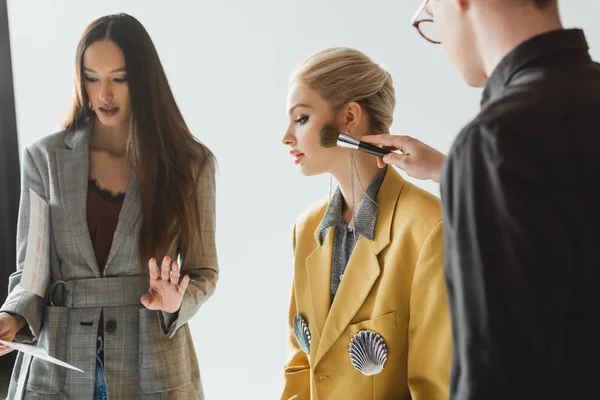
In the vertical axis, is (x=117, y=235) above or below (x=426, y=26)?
below

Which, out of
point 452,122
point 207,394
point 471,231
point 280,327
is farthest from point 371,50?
point 471,231

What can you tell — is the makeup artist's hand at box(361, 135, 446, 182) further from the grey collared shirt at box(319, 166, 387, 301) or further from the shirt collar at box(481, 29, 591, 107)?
the shirt collar at box(481, 29, 591, 107)

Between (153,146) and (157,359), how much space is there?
0.46 metres

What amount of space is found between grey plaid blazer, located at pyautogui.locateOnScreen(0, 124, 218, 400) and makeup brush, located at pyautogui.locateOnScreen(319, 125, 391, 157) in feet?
1.36

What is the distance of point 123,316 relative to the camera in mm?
1442

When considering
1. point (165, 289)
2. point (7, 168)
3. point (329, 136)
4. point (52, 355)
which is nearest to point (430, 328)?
point (329, 136)

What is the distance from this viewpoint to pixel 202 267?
4.98ft

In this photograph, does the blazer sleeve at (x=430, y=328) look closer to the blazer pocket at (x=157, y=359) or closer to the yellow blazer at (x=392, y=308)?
the yellow blazer at (x=392, y=308)

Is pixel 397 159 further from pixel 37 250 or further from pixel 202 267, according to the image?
pixel 37 250

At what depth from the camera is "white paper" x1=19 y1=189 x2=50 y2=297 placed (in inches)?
54.3

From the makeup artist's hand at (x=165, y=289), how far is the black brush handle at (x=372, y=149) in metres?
0.43

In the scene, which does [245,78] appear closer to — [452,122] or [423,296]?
[452,122]

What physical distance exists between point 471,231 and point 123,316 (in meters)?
1.00

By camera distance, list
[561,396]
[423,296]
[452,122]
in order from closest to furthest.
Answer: [561,396]
[423,296]
[452,122]
